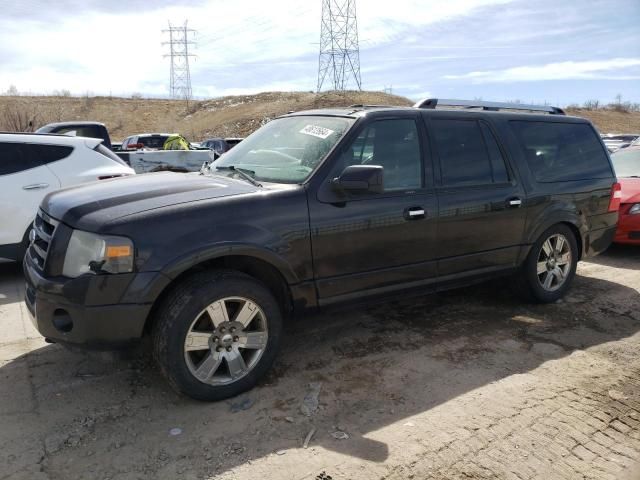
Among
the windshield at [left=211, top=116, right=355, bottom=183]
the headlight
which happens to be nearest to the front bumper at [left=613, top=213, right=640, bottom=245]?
the windshield at [left=211, top=116, right=355, bottom=183]

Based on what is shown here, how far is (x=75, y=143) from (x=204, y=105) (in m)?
58.9

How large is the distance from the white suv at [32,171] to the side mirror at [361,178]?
4.02 m

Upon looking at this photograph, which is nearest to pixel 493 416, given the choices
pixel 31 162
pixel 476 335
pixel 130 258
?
pixel 476 335

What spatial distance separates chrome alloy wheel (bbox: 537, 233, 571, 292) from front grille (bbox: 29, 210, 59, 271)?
13.3 ft

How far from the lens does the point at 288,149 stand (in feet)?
13.3

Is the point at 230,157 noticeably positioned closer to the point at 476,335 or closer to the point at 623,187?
the point at 476,335

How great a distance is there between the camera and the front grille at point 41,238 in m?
3.31

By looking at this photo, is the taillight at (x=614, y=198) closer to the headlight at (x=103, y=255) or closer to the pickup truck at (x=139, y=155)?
the headlight at (x=103, y=255)

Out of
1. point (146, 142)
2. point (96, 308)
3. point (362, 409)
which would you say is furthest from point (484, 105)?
point (146, 142)

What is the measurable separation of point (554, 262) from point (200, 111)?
59221 millimetres

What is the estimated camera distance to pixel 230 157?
173 inches

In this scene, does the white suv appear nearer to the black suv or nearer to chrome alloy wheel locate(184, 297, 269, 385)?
the black suv

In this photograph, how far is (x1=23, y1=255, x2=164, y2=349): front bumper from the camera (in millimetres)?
3016

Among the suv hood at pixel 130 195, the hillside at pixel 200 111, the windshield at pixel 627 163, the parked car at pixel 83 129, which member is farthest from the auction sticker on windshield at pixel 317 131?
the hillside at pixel 200 111
